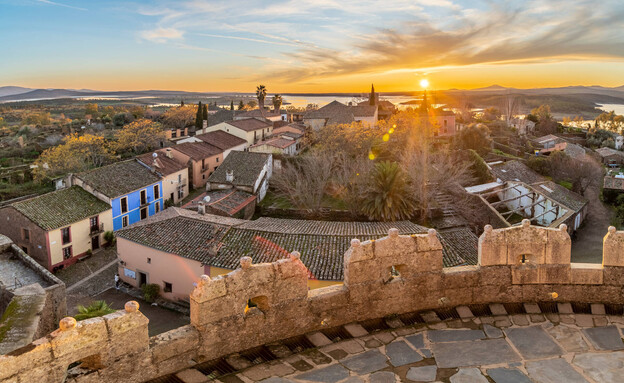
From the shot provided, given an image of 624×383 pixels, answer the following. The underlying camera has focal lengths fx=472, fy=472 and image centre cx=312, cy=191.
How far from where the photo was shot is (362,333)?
654cm

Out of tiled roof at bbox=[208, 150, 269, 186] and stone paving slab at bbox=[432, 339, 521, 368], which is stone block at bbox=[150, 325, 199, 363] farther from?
tiled roof at bbox=[208, 150, 269, 186]

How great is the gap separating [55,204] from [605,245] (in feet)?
106

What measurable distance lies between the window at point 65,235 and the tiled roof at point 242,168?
1400 cm

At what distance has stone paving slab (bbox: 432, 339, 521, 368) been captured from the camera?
5.82 metres

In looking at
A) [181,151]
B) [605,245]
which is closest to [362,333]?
[605,245]

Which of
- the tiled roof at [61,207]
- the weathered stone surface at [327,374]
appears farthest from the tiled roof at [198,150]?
the weathered stone surface at [327,374]

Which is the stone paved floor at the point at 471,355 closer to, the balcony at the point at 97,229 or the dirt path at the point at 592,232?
the dirt path at the point at 592,232

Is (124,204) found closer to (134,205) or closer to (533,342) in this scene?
(134,205)

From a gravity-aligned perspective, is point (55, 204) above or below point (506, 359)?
below

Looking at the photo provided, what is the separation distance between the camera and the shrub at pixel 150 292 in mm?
24353

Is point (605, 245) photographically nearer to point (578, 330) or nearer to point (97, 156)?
point (578, 330)

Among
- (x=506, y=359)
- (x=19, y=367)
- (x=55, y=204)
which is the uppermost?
(x=19, y=367)

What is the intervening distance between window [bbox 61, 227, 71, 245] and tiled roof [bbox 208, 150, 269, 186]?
14.0 meters

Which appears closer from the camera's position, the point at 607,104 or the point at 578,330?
the point at 578,330
